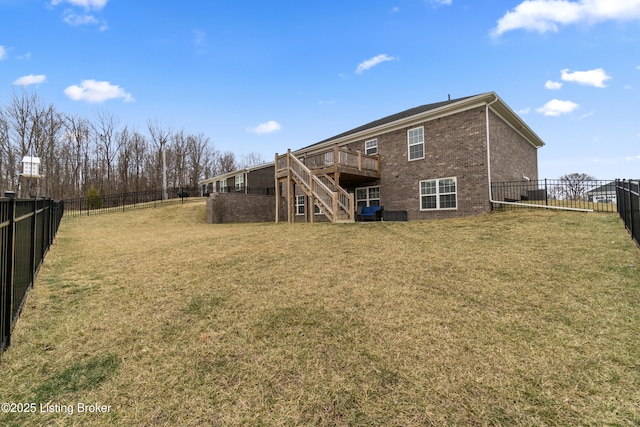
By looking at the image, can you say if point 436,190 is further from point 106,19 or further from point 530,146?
point 106,19

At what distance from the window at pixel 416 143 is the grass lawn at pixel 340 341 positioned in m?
8.57

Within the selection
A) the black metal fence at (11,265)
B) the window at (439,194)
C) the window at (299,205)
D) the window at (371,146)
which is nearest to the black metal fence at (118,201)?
the window at (299,205)

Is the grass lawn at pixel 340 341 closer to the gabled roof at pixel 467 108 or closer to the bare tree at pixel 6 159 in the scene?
the gabled roof at pixel 467 108

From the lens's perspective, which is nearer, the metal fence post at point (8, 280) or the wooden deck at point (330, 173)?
the metal fence post at point (8, 280)

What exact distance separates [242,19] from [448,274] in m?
13.7

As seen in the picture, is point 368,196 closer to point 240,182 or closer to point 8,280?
point 8,280

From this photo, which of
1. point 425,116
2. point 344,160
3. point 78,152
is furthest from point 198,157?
point 425,116

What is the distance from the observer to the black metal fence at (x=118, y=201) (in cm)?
2470

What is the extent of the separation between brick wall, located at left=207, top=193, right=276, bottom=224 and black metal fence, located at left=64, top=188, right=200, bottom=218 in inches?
382

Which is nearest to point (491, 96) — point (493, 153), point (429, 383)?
point (493, 153)

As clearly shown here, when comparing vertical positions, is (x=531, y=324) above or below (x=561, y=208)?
below

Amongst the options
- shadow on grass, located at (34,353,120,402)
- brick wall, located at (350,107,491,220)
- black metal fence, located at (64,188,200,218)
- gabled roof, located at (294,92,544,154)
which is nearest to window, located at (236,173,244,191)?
black metal fence, located at (64,188,200,218)

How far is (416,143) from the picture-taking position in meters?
14.0

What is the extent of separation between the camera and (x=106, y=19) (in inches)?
521
